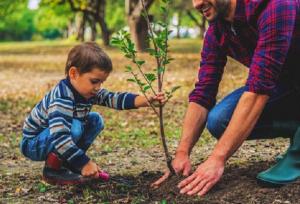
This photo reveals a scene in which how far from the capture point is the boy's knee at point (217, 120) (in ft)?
13.6

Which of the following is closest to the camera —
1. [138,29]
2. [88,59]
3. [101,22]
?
[88,59]

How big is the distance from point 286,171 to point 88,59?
1468 mm

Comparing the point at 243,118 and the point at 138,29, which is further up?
the point at 243,118

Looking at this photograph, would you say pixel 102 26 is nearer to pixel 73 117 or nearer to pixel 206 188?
pixel 73 117

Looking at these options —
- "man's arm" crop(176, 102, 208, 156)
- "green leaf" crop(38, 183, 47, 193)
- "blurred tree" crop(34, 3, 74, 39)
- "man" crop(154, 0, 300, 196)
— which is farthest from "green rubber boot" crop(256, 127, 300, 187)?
"blurred tree" crop(34, 3, 74, 39)

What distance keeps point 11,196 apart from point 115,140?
9.70 ft

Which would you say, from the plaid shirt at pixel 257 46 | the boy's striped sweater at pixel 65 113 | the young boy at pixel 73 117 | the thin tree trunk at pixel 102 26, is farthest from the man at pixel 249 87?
the thin tree trunk at pixel 102 26

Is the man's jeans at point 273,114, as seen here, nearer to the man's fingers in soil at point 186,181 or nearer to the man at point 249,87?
the man at point 249,87

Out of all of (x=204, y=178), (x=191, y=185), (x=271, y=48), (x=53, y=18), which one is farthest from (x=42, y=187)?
(x=53, y=18)

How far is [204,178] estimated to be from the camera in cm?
373

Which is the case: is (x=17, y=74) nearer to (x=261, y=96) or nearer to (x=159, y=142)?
(x=159, y=142)

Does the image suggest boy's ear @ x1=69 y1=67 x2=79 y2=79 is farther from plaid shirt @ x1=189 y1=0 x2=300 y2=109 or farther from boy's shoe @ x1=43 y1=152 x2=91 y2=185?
plaid shirt @ x1=189 y1=0 x2=300 y2=109

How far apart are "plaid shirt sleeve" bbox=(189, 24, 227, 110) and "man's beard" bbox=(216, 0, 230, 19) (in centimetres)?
37

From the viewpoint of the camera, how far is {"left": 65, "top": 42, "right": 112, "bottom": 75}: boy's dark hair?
13.6 feet
